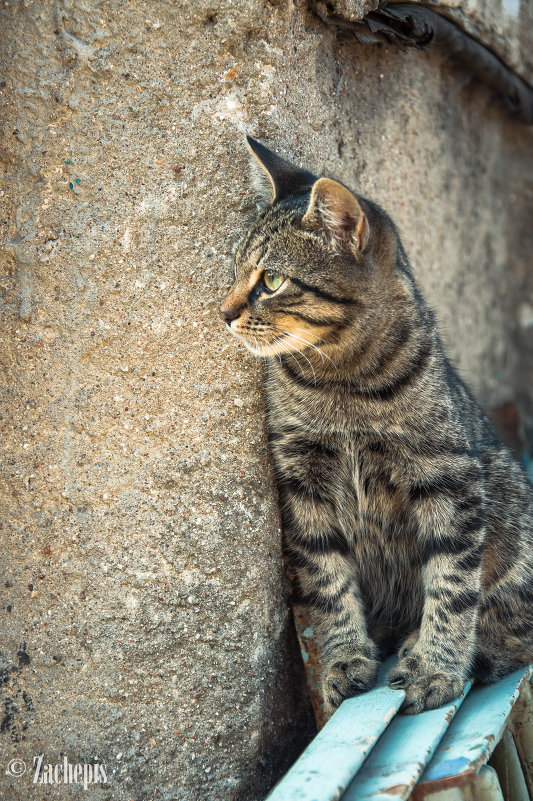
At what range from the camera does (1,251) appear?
233cm

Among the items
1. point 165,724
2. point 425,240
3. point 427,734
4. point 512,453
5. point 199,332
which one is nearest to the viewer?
point 427,734

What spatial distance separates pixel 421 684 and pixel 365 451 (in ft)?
2.40

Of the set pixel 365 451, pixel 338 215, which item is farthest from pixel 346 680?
pixel 338 215

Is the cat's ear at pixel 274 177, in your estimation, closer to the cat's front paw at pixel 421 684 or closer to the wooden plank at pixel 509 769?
the cat's front paw at pixel 421 684

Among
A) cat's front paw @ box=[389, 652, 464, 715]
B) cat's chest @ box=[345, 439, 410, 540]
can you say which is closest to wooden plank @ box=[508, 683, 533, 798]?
cat's front paw @ box=[389, 652, 464, 715]

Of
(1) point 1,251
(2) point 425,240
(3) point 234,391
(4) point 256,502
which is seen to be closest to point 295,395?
(3) point 234,391

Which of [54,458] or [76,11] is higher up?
[76,11]

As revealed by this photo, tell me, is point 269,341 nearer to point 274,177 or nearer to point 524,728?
point 274,177

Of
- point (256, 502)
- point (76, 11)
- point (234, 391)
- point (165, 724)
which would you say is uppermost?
point (76, 11)

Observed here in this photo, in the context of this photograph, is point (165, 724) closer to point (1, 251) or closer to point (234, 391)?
point (234, 391)

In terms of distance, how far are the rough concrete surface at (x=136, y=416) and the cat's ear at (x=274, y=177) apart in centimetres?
7

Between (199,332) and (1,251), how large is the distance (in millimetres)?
663

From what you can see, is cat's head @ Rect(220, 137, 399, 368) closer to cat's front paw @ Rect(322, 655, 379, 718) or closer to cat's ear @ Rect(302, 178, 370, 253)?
cat's ear @ Rect(302, 178, 370, 253)

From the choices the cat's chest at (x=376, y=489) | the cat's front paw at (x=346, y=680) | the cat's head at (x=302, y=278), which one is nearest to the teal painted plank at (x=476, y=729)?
the cat's front paw at (x=346, y=680)
